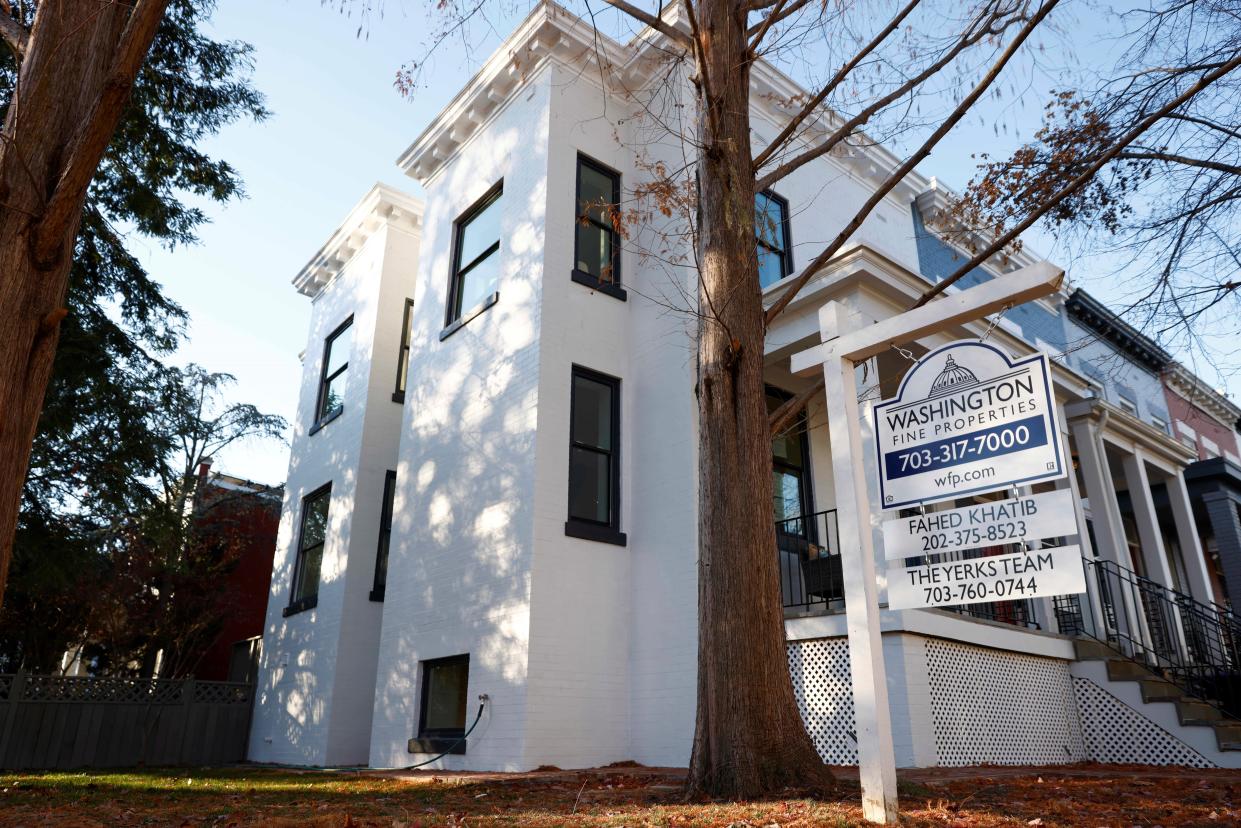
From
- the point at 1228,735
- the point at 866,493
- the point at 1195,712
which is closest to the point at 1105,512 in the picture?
the point at 1195,712

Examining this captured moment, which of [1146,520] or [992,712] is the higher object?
[1146,520]

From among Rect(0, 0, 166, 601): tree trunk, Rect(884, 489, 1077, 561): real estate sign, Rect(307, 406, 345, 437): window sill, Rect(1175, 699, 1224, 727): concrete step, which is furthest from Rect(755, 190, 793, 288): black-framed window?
Rect(0, 0, 166, 601): tree trunk

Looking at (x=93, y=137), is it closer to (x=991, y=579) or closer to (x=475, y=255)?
(x=991, y=579)

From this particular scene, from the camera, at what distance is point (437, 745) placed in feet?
33.1

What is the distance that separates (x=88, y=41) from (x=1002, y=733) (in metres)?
9.83

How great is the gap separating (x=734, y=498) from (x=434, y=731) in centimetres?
623

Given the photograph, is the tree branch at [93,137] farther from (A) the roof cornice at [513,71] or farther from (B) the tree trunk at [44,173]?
(A) the roof cornice at [513,71]

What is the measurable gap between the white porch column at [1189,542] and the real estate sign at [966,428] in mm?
10810

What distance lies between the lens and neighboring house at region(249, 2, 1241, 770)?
30.7 feet

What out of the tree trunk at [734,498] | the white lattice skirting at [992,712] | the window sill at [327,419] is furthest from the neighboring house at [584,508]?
the tree trunk at [734,498]

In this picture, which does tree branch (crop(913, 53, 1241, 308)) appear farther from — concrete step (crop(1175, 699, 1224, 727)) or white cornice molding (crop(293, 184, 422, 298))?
white cornice molding (crop(293, 184, 422, 298))

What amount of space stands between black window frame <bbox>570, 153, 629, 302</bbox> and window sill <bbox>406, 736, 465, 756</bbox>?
563 cm

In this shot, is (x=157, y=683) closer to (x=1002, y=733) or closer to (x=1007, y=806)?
(x=1002, y=733)

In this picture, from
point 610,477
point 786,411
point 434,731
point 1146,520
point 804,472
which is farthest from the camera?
point 1146,520
